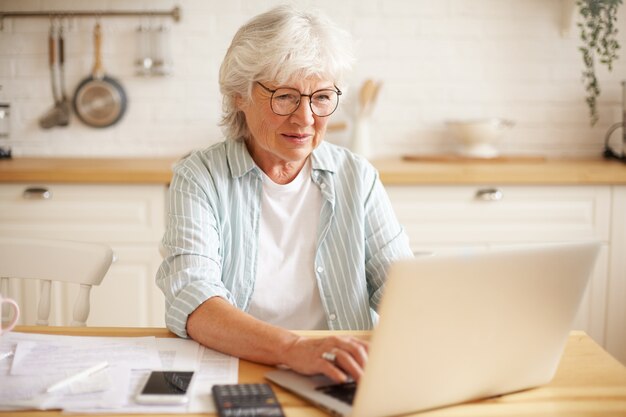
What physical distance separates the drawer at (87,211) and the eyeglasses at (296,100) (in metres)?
1.28

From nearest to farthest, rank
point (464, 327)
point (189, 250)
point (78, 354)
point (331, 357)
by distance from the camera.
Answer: point (464, 327)
point (331, 357)
point (78, 354)
point (189, 250)

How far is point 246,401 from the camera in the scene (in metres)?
1.09

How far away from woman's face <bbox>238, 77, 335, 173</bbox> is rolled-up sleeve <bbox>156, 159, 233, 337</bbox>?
164mm

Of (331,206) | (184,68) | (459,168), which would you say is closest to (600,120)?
(459,168)

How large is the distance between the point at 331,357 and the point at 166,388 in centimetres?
25

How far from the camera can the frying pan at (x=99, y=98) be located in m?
3.37

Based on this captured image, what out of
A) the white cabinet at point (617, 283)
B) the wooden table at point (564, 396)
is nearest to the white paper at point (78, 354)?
the wooden table at point (564, 396)

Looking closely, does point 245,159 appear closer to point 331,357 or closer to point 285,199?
point 285,199

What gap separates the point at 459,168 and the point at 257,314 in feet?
4.71

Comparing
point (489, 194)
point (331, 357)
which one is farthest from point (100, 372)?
point (489, 194)

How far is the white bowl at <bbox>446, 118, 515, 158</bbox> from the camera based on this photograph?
327cm

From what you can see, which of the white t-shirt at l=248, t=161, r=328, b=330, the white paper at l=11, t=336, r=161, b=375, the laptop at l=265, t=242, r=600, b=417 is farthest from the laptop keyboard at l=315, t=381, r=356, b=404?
the white t-shirt at l=248, t=161, r=328, b=330

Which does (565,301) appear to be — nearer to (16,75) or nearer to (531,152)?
Answer: (531,152)

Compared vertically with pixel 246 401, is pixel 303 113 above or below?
above
